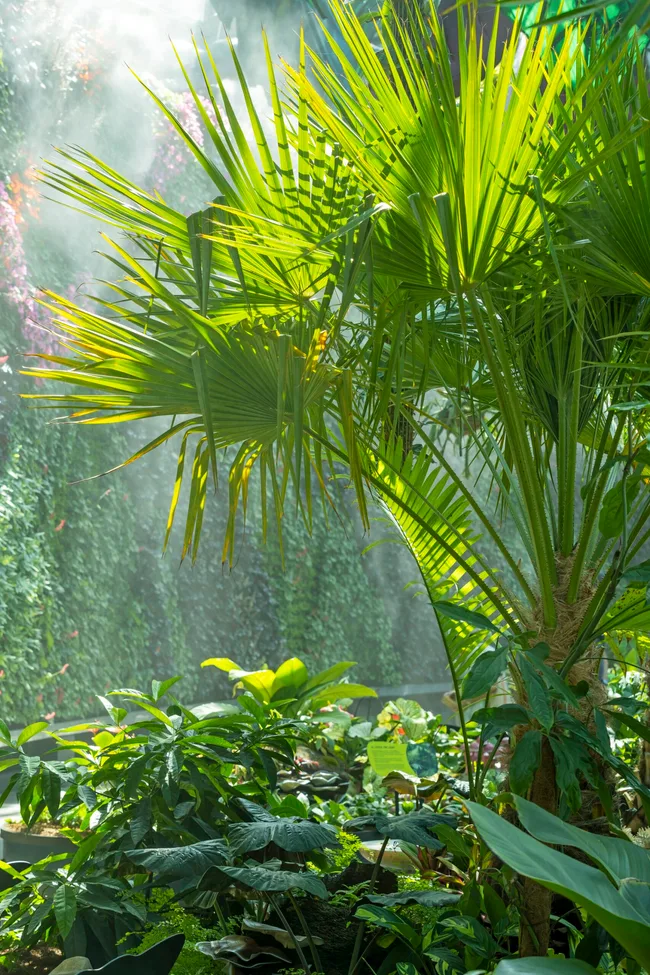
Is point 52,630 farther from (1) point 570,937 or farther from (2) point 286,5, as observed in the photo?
(2) point 286,5

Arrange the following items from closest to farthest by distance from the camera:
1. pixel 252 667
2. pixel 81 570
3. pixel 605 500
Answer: pixel 605 500
pixel 81 570
pixel 252 667

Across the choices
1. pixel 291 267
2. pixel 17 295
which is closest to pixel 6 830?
pixel 291 267

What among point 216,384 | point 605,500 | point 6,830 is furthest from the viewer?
point 6,830

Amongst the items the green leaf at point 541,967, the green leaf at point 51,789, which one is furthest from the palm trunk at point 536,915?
the green leaf at point 51,789

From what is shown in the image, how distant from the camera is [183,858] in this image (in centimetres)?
128

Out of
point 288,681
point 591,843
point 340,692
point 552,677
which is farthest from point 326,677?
point 591,843

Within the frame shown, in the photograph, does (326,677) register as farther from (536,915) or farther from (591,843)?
(591,843)

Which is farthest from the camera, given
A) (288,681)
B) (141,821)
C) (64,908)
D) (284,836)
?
(288,681)

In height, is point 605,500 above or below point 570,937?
above

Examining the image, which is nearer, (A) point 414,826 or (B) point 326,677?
(A) point 414,826

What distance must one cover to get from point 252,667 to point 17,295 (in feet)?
7.66

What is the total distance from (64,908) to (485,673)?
810 mm

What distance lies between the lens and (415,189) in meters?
1.37

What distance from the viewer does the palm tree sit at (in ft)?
4.14
